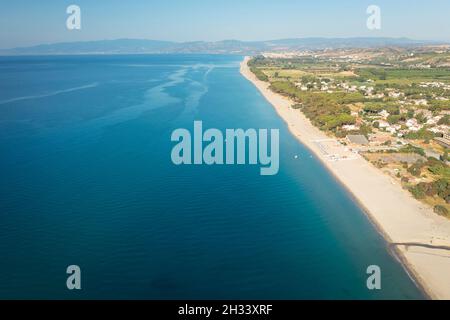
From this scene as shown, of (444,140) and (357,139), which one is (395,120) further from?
(357,139)

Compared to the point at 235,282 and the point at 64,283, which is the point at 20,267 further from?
the point at 235,282

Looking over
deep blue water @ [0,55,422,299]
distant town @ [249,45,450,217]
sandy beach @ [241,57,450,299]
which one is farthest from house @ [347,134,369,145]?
deep blue water @ [0,55,422,299]

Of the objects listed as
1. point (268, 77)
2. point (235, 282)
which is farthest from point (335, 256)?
point (268, 77)

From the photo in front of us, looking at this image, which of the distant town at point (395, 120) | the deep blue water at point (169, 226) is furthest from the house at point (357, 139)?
the deep blue water at point (169, 226)

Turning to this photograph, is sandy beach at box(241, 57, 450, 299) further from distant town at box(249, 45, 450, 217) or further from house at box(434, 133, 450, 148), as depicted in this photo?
house at box(434, 133, 450, 148)
